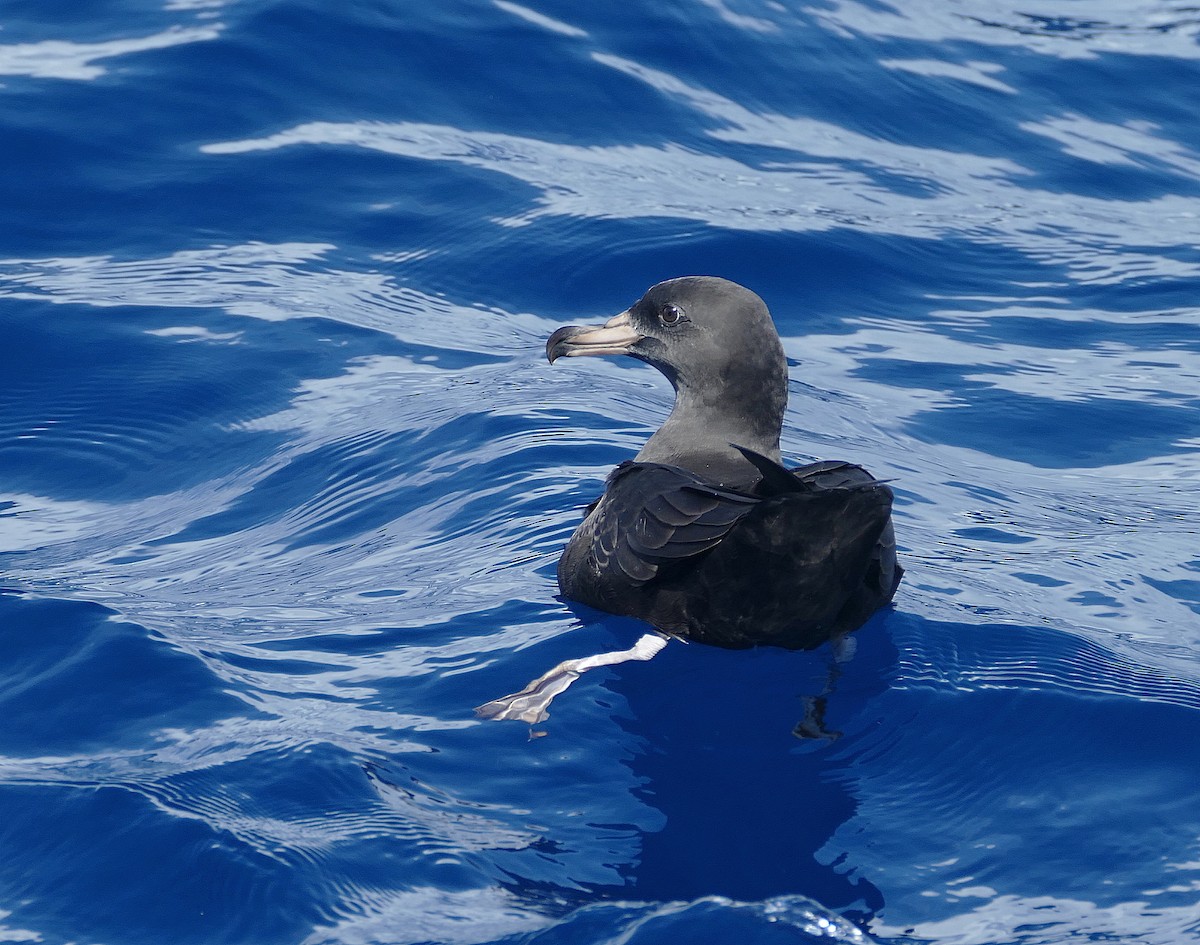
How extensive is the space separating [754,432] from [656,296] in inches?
27.3

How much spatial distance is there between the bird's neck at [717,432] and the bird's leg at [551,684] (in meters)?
0.73

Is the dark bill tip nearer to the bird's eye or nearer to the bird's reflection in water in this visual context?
the bird's eye

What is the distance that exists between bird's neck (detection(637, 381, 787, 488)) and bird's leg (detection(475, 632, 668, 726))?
2.40 ft

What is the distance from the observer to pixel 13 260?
30.4 ft

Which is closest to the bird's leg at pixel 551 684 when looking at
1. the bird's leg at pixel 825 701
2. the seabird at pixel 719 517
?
the seabird at pixel 719 517

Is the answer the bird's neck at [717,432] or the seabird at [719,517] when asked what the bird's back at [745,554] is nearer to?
the seabird at [719,517]

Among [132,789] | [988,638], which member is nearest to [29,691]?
[132,789]

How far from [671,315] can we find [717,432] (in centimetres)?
52

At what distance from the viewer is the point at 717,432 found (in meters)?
5.94

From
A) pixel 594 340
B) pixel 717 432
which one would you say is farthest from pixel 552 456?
pixel 717 432

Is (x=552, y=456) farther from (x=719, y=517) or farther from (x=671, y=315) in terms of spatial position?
(x=719, y=517)

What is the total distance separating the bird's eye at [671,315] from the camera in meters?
6.05

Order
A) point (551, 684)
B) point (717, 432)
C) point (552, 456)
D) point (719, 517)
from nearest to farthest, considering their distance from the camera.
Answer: point (719, 517) < point (551, 684) < point (717, 432) < point (552, 456)

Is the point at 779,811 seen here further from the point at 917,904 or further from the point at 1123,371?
the point at 1123,371
